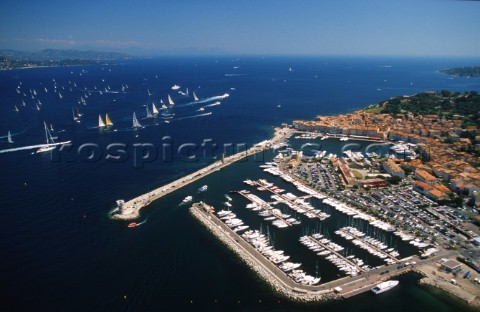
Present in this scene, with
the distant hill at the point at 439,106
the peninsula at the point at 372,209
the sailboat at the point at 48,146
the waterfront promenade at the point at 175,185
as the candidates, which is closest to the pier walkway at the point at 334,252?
the peninsula at the point at 372,209

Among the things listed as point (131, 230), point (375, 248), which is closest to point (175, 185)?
point (131, 230)

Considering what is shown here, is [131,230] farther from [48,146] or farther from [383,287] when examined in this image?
[48,146]

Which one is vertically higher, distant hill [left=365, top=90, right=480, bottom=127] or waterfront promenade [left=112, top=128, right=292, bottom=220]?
distant hill [left=365, top=90, right=480, bottom=127]

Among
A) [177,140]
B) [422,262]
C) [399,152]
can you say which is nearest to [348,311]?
[422,262]

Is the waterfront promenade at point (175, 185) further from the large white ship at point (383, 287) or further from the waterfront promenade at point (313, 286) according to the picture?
the large white ship at point (383, 287)

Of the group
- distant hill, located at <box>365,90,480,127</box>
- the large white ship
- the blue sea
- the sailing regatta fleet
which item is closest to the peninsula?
the large white ship

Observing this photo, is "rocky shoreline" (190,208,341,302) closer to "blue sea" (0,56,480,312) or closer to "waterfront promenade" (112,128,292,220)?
"blue sea" (0,56,480,312)
